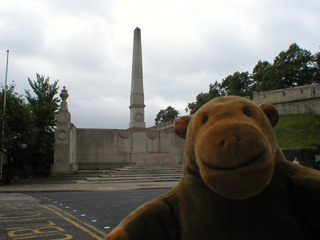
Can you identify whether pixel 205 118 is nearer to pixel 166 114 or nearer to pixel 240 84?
pixel 240 84

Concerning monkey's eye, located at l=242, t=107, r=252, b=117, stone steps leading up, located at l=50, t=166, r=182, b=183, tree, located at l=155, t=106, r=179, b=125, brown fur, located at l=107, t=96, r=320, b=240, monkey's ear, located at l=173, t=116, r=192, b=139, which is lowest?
stone steps leading up, located at l=50, t=166, r=182, b=183

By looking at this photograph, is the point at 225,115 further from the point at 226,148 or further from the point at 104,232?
the point at 104,232

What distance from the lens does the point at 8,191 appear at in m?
13.6

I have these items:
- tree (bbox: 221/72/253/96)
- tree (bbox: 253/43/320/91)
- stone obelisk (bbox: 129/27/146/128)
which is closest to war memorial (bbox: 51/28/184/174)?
stone obelisk (bbox: 129/27/146/128)

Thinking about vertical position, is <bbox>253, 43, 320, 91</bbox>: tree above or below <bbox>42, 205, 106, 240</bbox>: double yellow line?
above

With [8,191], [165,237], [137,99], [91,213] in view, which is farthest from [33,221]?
[137,99]

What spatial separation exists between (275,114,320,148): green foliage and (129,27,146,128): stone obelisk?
18848 millimetres

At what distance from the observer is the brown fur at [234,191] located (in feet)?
5.52

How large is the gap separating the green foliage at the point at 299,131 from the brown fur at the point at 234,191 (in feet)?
115

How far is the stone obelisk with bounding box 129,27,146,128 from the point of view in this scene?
2480cm

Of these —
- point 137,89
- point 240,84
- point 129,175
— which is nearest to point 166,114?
point 240,84

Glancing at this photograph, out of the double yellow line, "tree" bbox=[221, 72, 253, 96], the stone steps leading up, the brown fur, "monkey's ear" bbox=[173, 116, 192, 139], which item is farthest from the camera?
"tree" bbox=[221, 72, 253, 96]

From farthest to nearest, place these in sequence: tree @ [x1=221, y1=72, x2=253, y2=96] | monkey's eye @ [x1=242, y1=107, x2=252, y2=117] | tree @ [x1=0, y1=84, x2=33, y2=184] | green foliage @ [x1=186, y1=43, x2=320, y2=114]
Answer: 1. tree @ [x1=221, y1=72, x2=253, y2=96]
2. green foliage @ [x1=186, y1=43, x2=320, y2=114]
3. tree @ [x1=0, y1=84, x2=33, y2=184]
4. monkey's eye @ [x1=242, y1=107, x2=252, y2=117]

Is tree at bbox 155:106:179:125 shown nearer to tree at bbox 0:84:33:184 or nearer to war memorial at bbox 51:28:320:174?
war memorial at bbox 51:28:320:174
